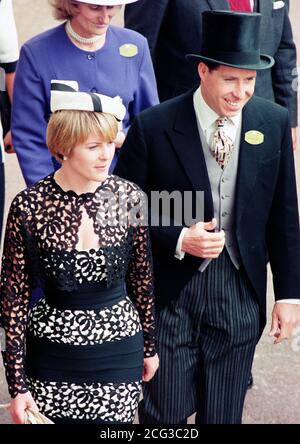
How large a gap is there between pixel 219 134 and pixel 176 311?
72cm

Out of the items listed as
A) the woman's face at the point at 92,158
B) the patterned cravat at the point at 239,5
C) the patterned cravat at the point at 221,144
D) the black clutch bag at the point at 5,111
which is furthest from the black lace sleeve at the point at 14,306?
the patterned cravat at the point at 239,5

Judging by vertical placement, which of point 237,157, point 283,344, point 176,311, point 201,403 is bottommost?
point 283,344

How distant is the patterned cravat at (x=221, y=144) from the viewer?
4.43 m

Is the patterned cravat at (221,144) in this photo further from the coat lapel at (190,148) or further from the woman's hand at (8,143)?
the woman's hand at (8,143)

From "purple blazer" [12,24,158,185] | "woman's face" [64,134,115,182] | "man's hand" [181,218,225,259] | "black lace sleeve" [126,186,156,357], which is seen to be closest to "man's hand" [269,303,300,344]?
"man's hand" [181,218,225,259]

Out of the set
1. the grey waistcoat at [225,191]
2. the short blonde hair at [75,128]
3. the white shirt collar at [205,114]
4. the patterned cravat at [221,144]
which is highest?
the short blonde hair at [75,128]

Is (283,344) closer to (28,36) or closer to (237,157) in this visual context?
(237,157)

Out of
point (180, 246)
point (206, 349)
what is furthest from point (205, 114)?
point (206, 349)

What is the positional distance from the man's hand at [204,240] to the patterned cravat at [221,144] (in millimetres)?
250

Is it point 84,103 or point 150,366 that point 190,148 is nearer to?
point 84,103

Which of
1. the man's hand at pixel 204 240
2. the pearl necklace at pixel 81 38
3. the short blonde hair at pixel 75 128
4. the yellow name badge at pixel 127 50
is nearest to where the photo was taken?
the short blonde hair at pixel 75 128

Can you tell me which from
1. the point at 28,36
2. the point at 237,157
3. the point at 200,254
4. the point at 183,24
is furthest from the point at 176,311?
the point at 28,36

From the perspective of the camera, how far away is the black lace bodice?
4066 mm
